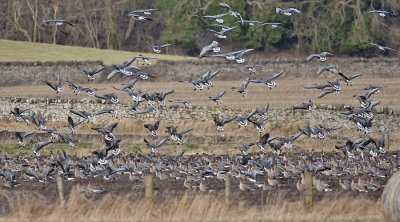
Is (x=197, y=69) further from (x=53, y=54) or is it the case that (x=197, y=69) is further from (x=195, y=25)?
(x=195, y=25)

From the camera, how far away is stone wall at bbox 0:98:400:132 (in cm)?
4512

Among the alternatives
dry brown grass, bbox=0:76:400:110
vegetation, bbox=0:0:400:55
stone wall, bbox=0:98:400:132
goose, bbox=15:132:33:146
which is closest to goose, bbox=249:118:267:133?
stone wall, bbox=0:98:400:132

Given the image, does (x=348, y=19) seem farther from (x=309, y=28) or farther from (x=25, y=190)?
(x=25, y=190)

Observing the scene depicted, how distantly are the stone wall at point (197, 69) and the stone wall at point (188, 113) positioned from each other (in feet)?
54.4

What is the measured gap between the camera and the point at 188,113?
1847 inches

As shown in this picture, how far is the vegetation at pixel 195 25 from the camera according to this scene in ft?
276

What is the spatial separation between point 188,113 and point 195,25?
40.3 metres

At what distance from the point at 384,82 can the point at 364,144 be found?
90.6 ft

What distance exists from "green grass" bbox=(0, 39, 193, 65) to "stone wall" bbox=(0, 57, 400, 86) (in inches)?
253

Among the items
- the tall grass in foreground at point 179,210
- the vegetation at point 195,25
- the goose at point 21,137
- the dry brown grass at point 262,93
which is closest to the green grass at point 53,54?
the vegetation at point 195,25

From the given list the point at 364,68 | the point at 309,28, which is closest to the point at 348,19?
the point at 309,28

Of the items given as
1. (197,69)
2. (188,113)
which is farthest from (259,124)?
(197,69)

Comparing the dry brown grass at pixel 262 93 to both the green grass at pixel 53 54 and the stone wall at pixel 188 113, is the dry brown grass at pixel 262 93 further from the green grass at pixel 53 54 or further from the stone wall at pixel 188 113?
the green grass at pixel 53 54

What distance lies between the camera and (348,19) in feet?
280
